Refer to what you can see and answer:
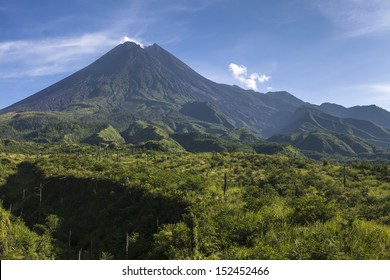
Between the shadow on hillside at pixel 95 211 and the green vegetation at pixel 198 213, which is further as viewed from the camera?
the shadow on hillside at pixel 95 211

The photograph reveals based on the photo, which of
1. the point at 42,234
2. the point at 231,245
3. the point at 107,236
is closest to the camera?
the point at 231,245

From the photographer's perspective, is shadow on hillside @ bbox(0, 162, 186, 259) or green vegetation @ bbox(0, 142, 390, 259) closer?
green vegetation @ bbox(0, 142, 390, 259)

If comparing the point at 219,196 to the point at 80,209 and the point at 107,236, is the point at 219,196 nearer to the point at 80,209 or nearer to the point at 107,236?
the point at 107,236

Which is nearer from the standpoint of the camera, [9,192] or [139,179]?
[139,179]

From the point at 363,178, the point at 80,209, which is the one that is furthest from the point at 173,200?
the point at 363,178

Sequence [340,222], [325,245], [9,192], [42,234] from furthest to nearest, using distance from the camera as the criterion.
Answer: [9,192], [42,234], [340,222], [325,245]

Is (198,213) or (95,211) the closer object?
(198,213)

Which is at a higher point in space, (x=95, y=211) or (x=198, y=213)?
(x=198, y=213)

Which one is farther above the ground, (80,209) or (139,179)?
(139,179)
